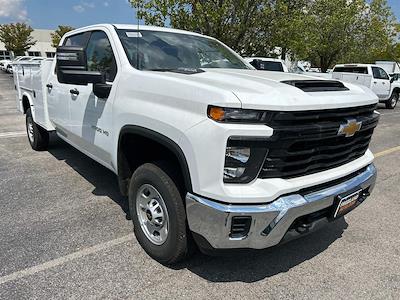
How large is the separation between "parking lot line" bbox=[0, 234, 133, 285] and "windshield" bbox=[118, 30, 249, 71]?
1.61 meters

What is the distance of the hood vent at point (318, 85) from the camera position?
2713 mm

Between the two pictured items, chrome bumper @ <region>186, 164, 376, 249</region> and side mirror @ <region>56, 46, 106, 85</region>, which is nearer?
chrome bumper @ <region>186, 164, 376, 249</region>

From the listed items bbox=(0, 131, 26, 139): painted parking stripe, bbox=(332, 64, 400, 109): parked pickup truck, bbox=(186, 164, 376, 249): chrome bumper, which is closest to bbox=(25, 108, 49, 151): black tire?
bbox=(0, 131, 26, 139): painted parking stripe

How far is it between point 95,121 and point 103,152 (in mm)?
330

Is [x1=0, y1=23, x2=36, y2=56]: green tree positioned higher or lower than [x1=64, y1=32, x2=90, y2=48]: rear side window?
lower

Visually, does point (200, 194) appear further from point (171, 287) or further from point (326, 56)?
point (326, 56)

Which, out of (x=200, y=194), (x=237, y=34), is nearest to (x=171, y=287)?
(x=200, y=194)

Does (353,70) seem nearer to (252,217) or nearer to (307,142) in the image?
(307,142)

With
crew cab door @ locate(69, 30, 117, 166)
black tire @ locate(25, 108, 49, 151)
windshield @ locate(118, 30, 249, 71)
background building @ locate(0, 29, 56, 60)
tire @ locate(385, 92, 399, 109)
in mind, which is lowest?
background building @ locate(0, 29, 56, 60)

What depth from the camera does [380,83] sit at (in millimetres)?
16219

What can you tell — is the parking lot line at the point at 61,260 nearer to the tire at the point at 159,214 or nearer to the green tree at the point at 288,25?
the tire at the point at 159,214

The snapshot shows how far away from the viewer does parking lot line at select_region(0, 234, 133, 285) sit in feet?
9.25

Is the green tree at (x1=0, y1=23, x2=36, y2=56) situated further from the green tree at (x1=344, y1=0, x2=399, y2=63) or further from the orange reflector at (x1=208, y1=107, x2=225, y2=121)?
the orange reflector at (x1=208, y1=107, x2=225, y2=121)

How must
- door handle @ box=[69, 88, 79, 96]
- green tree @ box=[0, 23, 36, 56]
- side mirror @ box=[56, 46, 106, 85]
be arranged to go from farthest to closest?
green tree @ box=[0, 23, 36, 56] → door handle @ box=[69, 88, 79, 96] → side mirror @ box=[56, 46, 106, 85]
